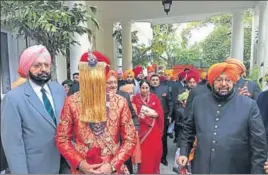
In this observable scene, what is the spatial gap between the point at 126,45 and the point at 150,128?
34.5 inches

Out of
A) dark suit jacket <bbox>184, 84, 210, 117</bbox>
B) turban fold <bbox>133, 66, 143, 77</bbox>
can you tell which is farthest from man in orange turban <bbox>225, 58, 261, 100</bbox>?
turban fold <bbox>133, 66, 143, 77</bbox>

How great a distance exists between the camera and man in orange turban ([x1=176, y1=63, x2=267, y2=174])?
Answer: 1.30 m

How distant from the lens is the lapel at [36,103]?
4.42 feet

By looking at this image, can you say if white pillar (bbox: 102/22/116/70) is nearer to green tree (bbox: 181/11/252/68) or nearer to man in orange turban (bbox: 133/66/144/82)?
man in orange turban (bbox: 133/66/144/82)

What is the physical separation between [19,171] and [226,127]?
3.40 ft

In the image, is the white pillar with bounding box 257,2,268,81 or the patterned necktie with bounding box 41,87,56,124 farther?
the white pillar with bounding box 257,2,268,81

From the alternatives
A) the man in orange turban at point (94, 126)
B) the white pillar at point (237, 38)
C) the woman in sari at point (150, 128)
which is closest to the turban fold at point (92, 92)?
the man in orange turban at point (94, 126)

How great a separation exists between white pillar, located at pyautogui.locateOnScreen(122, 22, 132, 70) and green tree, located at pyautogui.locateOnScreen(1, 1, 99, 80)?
0.24 m

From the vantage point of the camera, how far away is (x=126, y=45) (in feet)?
6.73

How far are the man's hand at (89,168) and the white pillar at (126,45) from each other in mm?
1033

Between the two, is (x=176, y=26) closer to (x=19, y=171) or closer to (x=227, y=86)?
(x=227, y=86)

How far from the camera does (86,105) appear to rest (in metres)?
1.22

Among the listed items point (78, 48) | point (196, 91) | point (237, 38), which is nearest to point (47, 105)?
point (78, 48)

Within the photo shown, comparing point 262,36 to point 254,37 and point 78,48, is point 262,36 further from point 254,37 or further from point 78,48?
point 78,48
